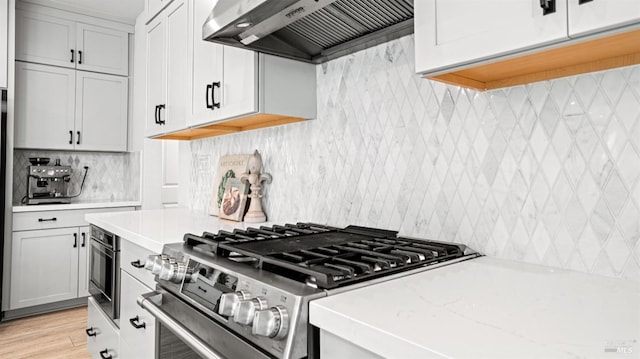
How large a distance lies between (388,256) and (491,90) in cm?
62

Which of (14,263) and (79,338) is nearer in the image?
(79,338)

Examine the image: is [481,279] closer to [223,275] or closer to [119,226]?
[223,275]

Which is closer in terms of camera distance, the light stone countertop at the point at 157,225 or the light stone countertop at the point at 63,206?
the light stone countertop at the point at 157,225

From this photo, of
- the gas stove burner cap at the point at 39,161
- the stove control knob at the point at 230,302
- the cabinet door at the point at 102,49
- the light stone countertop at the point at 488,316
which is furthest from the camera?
the cabinet door at the point at 102,49

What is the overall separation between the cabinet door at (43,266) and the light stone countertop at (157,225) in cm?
122

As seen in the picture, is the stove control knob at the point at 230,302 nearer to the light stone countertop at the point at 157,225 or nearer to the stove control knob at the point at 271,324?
the stove control knob at the point at 271,324

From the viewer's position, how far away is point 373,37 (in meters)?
1.53

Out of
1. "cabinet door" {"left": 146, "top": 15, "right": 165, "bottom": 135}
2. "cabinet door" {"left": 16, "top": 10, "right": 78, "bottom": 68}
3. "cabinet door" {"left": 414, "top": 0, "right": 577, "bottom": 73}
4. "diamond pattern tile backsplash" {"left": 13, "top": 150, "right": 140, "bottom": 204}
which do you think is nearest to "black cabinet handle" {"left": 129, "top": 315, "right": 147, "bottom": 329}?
"cabinet door" {"left": 146, "top": 15, "right": 165, "bottom": 135}

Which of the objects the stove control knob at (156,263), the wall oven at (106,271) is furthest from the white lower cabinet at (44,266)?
the stove control knob at (156,263)

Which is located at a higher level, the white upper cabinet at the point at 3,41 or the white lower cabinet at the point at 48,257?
the white upper cabinet at the point at 3,41

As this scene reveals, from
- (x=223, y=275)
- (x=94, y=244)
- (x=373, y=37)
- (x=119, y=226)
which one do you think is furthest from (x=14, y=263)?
(x=373, y=37)

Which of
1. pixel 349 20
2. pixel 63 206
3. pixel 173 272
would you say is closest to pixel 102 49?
pixel 63 206

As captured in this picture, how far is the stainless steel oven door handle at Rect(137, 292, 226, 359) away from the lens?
1028 mm

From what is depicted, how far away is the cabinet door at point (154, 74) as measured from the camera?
8.46ft
